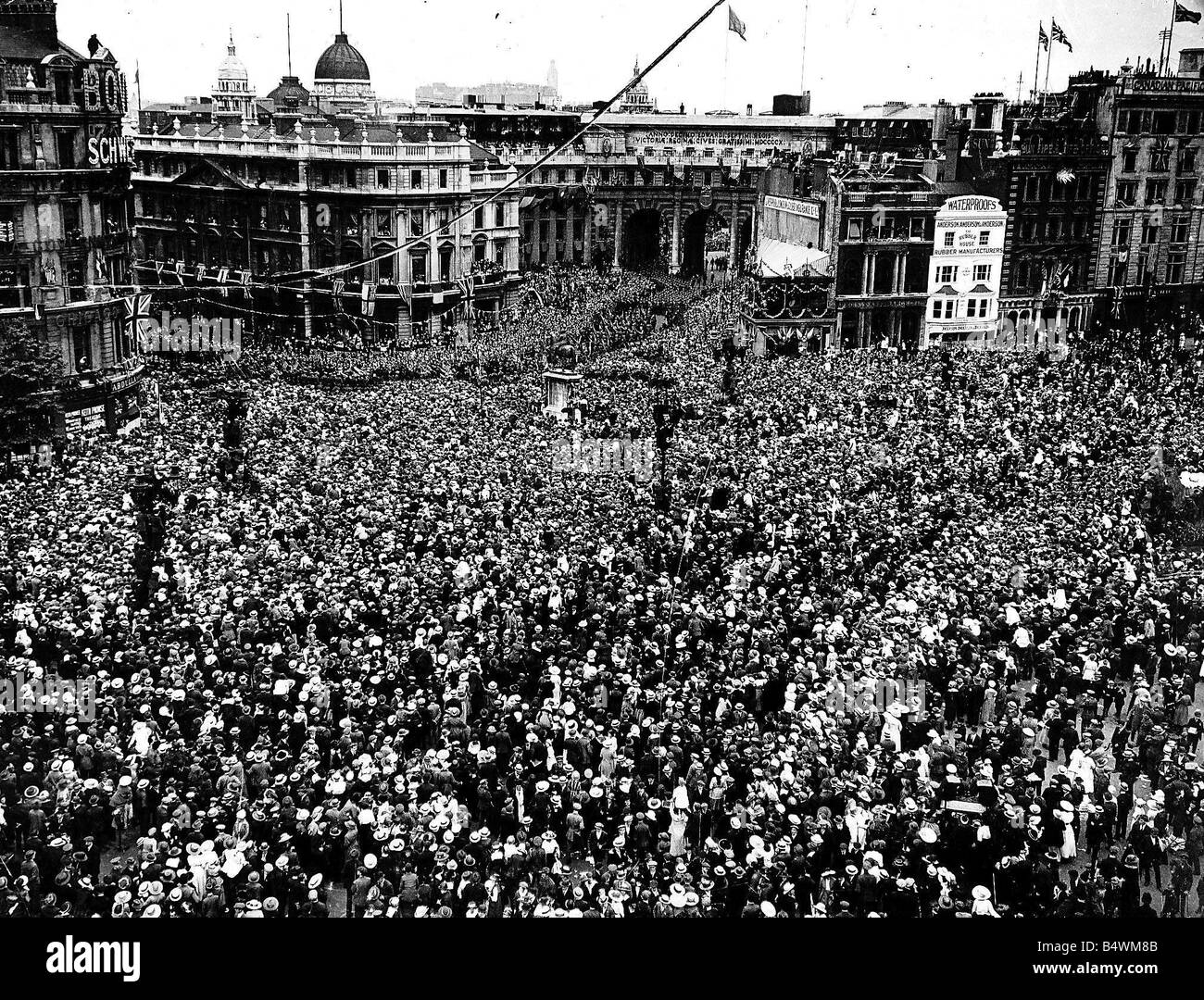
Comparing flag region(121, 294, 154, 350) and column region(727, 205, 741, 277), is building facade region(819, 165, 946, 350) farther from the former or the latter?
flag region(121, 294, 154, 350)

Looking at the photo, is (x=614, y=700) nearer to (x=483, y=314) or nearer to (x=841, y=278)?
(x=483, y=314)

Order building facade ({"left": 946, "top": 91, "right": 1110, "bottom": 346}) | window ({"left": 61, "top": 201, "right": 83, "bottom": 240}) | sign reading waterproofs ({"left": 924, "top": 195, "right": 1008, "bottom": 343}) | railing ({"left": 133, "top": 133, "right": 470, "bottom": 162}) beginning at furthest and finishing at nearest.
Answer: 1. sign reading waterproofs ({"left": 924, "top": 195, "right": 1008, "bottom": 343})
2. building facade ({"left": 946, "top": 91, "right": 1110, "bottom": 346})
3. railing ({"left": 133, "top": 133, "right": 470, "bottom": 162})
4. window ({"left": 61, "top": 201, "right": 83, "bottom": 240})

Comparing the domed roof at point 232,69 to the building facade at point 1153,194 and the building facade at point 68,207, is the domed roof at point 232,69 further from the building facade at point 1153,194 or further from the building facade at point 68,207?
the building facade at point 1153,194

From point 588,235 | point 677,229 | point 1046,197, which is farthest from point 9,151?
point 677,229

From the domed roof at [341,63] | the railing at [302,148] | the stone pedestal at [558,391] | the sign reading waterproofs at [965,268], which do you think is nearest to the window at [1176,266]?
the sign reading waterproofs at [965,268]

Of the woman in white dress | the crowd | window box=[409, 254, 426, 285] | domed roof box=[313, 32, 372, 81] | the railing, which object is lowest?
the woman in white dress

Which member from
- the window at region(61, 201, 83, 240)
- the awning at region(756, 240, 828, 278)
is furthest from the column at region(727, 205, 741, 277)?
the window at region(61, 201, 83, 240)
